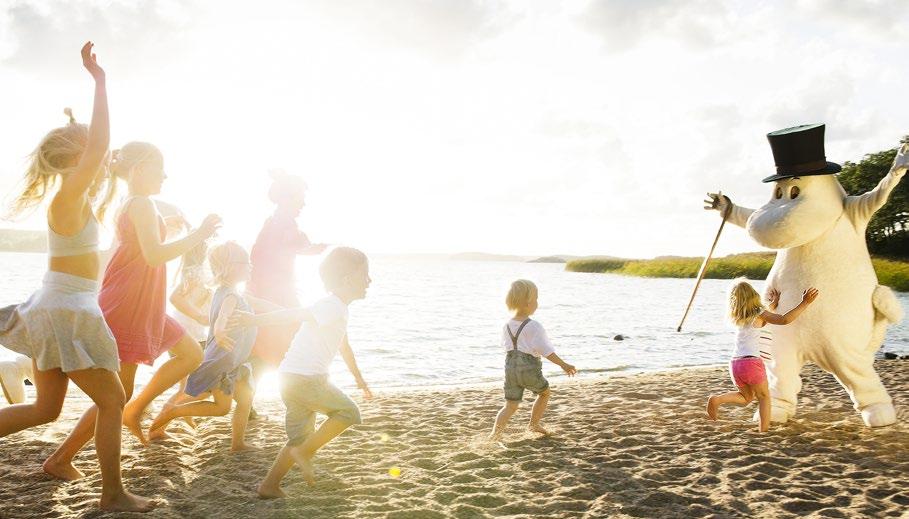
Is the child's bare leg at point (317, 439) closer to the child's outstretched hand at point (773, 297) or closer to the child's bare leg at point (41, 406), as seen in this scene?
the child's bare leg at point (41, 406)

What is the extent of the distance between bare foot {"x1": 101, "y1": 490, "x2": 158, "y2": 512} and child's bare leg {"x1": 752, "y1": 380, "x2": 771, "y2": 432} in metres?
4.54

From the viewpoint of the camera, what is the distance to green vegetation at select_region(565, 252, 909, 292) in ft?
108

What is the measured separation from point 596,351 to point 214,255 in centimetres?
1019

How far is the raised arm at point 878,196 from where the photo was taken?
5.04 metres

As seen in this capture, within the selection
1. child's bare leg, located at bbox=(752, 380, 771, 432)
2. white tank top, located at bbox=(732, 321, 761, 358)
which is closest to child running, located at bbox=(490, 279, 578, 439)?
white tank top, located at bbox=(732, 321, 761, 358)

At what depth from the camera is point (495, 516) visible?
3.49 m

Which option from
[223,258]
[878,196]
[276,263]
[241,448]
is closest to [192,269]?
[276,263]

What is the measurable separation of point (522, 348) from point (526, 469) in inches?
41.2

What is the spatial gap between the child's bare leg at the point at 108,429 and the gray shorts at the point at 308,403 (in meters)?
0.83

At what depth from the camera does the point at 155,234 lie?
362 centimetres

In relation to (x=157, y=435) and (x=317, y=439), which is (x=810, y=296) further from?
(x=157, y=435)

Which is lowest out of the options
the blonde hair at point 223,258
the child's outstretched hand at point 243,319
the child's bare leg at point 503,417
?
the child's bare leg at point 503,417

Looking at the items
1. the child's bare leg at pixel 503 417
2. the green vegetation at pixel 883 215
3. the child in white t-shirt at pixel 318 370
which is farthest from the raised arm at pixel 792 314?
the green vegetation at pixel 883 215

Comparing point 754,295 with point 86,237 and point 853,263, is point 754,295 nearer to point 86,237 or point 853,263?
point 853,263
